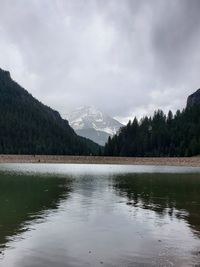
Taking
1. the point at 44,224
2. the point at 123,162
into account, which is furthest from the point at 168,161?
the point at 44,224

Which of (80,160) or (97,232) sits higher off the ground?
(80,160)

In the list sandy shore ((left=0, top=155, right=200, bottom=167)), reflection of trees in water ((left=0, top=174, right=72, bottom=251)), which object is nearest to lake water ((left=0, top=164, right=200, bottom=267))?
reflection of trees in water ((left=0, top=174, right=72, bottom=251))

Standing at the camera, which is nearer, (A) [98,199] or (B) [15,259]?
(B) [15,259]

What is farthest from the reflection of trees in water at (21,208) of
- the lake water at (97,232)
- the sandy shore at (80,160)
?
the sandy shore at (80,160)

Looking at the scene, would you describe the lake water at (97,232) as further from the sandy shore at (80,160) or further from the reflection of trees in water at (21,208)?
the sandy shore at (80,160)

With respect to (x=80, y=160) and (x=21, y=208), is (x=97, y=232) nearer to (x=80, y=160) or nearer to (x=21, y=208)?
(x=21, y=208)

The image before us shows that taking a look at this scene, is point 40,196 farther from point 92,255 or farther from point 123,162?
point 123,162

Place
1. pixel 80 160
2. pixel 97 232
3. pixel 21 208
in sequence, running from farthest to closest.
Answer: pixel 80 160
pixel 21 208
pixel 97 232

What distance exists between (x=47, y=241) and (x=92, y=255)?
10.6 feet

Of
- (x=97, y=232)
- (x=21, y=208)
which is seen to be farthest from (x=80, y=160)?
(x=97, y=232)

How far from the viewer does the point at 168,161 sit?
16375 cm

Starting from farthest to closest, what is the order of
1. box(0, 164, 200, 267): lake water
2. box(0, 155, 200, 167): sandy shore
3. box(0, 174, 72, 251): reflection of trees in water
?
box(0, 155, 200, 167): sandy shore
box(0, 174, 72, 251): reflection of trees in water
box(0, 164, 200, 267): lake water

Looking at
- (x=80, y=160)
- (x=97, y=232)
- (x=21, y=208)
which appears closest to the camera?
(x=97, y=232)

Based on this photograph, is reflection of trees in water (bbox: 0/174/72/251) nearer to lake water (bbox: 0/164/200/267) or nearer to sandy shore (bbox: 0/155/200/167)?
lake water (bbox: 0/164/200/267)
